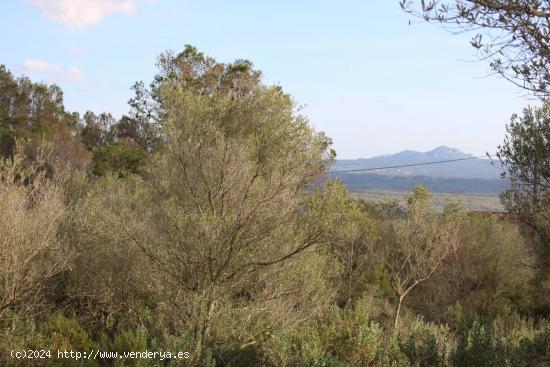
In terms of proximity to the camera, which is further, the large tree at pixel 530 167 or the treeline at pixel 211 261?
the large tree at pixel 530 167

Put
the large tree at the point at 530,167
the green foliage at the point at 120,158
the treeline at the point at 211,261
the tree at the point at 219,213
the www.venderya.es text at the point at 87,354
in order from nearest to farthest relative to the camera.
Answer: the www.venderya.es text at the point at 87,354, the treeline at the point at 211,261, the tree at the point at 219,213, the large tree at the point at 530,167, the green foliage at the point at 120,158

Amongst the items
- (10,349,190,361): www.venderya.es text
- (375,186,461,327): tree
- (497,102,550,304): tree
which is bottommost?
(10,349,190,361): www.venderya.es text

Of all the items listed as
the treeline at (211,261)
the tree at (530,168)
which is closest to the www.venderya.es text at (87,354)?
the treeline at (211,261)

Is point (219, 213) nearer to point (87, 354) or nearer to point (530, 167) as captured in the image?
point (87, 354)

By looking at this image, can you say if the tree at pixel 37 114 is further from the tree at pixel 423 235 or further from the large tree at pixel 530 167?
the large tree at pixel 530 167

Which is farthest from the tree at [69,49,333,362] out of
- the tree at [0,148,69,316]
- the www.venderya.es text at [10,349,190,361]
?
the tree at [0,148,69,316]

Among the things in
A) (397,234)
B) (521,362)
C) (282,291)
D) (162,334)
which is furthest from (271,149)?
(397,234)

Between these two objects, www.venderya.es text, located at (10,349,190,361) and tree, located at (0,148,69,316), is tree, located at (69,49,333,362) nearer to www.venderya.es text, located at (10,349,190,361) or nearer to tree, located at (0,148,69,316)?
www.venderya.es text, located at (10,349,190,361)

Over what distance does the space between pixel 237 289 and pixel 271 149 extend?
2.82 metres

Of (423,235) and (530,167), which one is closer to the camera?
(530,167)

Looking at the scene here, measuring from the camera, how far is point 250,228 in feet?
30.9

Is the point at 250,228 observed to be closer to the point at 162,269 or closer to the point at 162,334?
the point at 162,269

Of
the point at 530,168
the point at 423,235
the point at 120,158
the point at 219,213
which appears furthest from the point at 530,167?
the point at 120,158

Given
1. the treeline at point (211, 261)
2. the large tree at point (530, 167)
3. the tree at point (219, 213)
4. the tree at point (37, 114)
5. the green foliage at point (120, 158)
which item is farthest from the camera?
the tree at point (37, 114)
